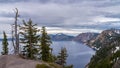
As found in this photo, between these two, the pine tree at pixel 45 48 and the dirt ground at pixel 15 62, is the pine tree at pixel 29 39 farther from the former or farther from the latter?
the dirt ground at pixel 15 62

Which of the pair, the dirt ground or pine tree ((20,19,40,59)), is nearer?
the dirt ground

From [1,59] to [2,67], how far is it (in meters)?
1.89

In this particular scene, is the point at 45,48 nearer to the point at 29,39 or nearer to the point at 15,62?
the point at 29,39

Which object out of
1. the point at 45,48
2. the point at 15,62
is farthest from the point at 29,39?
the point at 15,62

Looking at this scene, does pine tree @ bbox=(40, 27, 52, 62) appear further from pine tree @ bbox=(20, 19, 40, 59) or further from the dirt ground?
the dirt ground

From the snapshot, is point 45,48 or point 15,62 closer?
point 15,62

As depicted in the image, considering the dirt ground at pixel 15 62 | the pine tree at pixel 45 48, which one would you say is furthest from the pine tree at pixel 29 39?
the dirt ground at pixel 15 62

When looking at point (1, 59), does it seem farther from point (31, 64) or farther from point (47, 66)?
point (47, 66)

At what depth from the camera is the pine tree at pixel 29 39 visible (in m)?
49.9

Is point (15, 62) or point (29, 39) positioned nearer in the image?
point (15, 62)

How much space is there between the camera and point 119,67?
234 ft

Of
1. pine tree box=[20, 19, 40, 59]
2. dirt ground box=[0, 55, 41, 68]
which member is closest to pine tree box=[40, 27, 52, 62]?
pine tree box=[20, 19, 40, 59]

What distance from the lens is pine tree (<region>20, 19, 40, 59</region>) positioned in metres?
49.9

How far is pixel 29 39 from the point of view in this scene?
5000 cm
